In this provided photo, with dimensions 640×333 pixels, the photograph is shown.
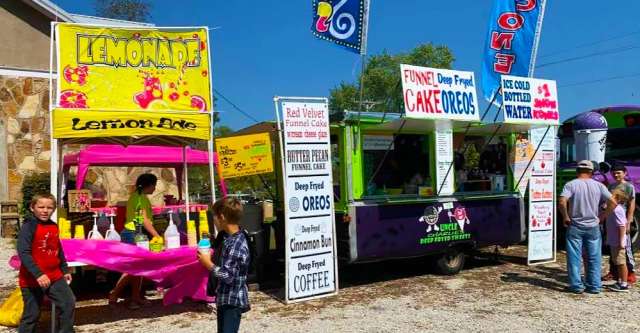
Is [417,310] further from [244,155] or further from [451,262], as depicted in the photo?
[244,155]

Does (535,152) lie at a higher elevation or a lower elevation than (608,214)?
higher

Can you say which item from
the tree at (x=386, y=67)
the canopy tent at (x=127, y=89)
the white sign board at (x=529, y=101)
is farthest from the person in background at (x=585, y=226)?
the tree at (x=386, y=67)

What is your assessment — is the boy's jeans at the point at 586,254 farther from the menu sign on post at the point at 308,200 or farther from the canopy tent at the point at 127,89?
the canopy tent at the point at 127,89

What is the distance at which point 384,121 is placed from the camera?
7.61 m

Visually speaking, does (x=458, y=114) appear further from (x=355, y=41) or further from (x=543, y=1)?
(x=543, y=1)

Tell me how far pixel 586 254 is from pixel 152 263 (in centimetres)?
533

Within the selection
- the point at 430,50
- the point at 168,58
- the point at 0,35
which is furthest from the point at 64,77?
the point at 430,50

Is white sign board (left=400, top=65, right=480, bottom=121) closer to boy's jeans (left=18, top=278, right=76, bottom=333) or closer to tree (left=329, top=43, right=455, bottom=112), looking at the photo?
boy's jeans (left=18, top=278, right=76, bottom=333)

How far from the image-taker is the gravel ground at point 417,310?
18.8ft

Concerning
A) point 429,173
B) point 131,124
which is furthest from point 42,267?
point 429,173

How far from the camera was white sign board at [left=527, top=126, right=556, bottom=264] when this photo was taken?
29.7 ft

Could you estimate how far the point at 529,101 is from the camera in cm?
841

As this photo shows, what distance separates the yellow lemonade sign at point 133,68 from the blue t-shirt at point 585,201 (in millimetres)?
4725

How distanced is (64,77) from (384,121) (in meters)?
3.97
